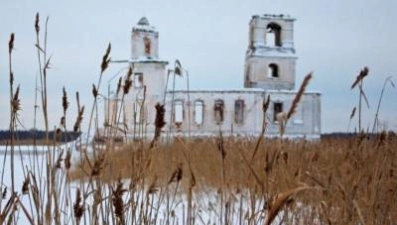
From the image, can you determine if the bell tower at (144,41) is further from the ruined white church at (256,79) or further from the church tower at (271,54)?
the church tower at (271,54)

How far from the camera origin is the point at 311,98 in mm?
20344

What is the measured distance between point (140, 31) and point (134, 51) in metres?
0.81

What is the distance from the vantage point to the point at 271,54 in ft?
65.7

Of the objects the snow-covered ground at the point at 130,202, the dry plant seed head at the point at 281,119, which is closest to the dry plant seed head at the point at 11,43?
the snow-covered ground at the point at 130,202

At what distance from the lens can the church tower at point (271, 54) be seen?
64.9 ft

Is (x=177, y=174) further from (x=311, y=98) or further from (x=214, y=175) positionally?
(x=311, y=98)

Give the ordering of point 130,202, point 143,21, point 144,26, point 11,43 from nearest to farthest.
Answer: point 11,43 → point 130,202 → point 144,26 → point 143,21

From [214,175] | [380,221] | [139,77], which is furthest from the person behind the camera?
[139,77]

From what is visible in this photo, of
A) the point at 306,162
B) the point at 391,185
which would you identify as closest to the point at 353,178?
the point at 391,185

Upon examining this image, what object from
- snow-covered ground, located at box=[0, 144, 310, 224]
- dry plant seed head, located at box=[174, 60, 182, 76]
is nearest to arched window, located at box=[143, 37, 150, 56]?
snow-covered ground, located at box=[0, 144, 310, 224]

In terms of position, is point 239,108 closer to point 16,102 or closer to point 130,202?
point 130,202

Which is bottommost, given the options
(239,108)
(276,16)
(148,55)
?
(239,108)

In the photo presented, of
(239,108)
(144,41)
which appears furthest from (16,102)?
(239,108)

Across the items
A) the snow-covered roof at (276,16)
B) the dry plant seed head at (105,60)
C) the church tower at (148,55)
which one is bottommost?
the dry plant seed head at (105,60)
